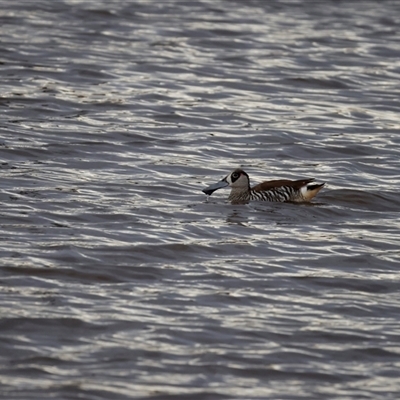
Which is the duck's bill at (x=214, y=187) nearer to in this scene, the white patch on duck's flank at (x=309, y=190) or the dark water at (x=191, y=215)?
the dark water at (x=191, y=215)

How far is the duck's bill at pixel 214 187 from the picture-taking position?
11273mm

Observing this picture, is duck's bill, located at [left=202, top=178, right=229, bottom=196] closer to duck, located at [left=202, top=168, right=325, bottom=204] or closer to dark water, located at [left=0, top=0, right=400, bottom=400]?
duck, located at [left=202, top=168, right=325, bottom=204]

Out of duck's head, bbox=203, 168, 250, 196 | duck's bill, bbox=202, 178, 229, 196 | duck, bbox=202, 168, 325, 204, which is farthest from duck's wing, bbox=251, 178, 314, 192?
duck's bill, bbox=202, 178, 229, 196

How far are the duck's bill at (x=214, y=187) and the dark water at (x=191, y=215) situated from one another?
11 cm

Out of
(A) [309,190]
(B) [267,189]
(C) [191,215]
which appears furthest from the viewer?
(B) [267,189]

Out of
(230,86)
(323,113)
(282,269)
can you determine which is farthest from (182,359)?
(230,86)

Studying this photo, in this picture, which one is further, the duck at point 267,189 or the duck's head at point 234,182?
the duck's head at point 234,182

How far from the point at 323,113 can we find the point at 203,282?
757 centimetres

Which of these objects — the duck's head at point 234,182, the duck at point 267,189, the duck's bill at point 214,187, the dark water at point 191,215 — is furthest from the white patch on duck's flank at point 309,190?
the duck's bill at point 214,187

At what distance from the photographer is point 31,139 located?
13.0 meters

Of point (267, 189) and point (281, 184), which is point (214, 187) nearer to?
point (267, 189)

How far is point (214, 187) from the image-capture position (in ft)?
37.1

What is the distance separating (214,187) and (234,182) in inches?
8.2

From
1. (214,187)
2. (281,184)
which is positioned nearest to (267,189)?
(281,184)
